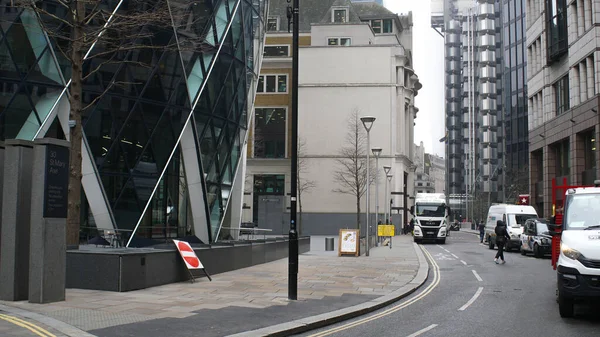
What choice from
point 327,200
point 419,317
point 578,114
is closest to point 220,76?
point 419,317

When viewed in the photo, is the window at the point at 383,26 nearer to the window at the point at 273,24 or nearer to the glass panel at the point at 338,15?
the glass panel at the point at 338,15

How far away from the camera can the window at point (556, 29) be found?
44000 millimetres

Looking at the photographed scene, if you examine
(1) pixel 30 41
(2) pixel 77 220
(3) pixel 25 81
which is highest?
(1) pixel 30 41

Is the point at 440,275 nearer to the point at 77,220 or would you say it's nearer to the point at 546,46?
the point at 77,220

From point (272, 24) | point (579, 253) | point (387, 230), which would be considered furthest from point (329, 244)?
point (272, 24)

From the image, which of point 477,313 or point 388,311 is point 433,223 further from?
point 477,313

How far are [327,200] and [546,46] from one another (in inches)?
1171

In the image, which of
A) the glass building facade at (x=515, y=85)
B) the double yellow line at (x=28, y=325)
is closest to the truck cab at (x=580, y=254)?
the double yellow line at (x=28, y=325)

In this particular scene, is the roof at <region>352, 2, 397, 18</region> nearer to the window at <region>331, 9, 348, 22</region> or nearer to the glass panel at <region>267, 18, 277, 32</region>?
the window at <region>331, 9, 348, 22</region>

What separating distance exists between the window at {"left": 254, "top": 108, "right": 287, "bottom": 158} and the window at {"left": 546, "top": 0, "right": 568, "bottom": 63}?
3173cm

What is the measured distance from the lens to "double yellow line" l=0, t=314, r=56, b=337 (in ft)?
27.6

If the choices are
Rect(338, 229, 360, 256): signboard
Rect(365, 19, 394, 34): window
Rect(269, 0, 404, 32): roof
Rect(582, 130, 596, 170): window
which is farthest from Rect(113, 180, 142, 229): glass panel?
Rect(365, 19, 394, 34): window

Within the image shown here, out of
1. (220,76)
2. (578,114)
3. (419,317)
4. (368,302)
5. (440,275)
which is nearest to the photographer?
(419,317)

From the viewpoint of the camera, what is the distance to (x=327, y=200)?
68.2 meters
